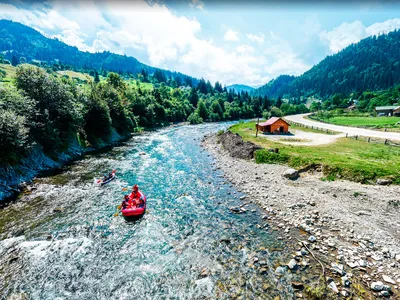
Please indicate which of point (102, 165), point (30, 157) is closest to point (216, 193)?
point (102, 165)

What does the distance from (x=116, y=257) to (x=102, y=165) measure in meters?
22.1

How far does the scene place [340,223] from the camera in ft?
52.9

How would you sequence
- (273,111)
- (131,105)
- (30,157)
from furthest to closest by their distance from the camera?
(273,111)
(131,105)
(30,157)

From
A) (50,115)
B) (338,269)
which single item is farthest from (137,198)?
(50,115)

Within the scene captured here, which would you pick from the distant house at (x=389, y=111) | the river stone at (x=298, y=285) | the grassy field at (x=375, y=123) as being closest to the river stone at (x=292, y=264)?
the river stone at (x=298, y=285)

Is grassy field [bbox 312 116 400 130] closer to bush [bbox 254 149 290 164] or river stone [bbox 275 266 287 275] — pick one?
bush [bbox 254 149 290 164]

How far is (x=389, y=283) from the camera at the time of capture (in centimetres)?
1086

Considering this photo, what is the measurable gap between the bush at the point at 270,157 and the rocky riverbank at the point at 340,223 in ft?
Answer: 13.8

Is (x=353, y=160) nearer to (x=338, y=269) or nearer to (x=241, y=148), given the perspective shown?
(x=241, y=148)

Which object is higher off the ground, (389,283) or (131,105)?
(131,105)

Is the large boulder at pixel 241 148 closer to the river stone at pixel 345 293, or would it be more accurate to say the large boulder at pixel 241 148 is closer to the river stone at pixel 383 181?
the river stone at pixel 383 181

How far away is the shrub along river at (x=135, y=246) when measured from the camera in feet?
37.1

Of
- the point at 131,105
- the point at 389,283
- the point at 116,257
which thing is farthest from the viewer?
the point at 131,105

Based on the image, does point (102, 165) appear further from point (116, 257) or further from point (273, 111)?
point (273, 111)
